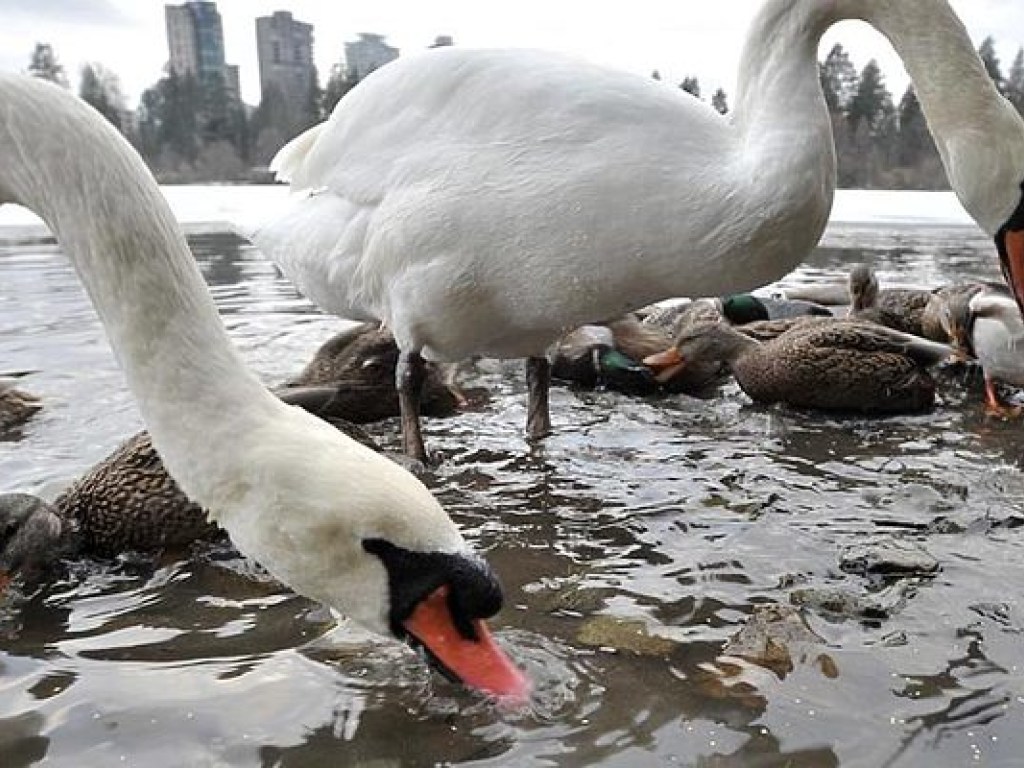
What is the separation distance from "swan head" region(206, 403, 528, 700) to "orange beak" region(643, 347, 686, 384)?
14.0 feet

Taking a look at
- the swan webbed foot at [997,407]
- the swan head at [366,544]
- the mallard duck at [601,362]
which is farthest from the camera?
the mallard duck at [601,362]

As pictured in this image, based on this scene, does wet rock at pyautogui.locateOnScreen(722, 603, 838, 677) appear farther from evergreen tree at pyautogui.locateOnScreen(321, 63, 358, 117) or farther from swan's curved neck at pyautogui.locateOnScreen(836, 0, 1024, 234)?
evergreen tree at pyautogui.locateOnScreen(321, 63, 358, 117)

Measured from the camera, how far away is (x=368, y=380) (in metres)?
5.59

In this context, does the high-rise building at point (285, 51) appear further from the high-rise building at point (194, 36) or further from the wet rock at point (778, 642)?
the wet rock at point (778, 642)

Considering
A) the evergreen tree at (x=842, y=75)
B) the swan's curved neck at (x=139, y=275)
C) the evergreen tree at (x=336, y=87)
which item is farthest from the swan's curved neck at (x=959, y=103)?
the evergreen tree at (x=842, y=75)

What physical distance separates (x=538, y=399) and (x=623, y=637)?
2429 millimetres

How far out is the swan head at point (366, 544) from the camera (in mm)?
2006

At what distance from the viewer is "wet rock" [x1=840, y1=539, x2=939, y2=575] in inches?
125

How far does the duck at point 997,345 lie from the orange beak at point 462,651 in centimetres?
418

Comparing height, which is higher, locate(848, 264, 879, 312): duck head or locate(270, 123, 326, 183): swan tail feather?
locate(270, 123, 326, 183): swan tail feather

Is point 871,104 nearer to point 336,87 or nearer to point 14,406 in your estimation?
point 336,87

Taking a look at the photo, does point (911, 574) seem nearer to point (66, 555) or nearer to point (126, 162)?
point (126, 162)

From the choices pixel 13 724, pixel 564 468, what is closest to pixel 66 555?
pixel 13 724

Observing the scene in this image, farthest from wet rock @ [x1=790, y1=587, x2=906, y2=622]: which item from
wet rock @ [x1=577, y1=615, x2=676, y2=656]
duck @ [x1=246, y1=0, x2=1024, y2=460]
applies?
duck @ [x1=246, y1=0, x2=1024, y2=460]
